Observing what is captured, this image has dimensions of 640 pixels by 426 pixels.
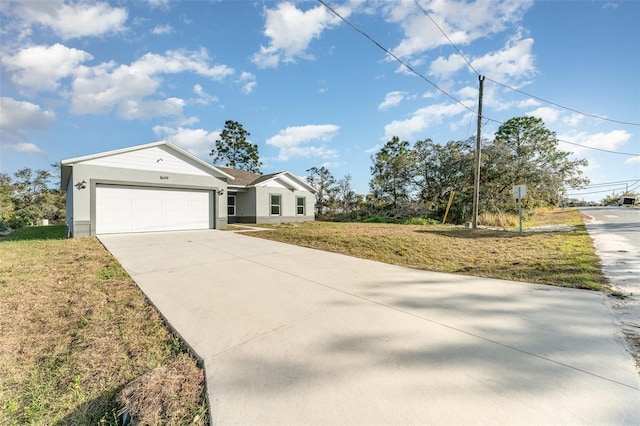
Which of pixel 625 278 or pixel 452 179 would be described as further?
pixel 452 179

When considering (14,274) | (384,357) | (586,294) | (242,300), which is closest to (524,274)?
(586,294)

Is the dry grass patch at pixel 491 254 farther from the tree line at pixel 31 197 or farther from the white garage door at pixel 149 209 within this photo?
the tree line at pixel 31 197

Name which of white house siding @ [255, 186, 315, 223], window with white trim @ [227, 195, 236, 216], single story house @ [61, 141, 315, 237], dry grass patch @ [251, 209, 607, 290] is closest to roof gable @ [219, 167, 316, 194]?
white house siding @ [255, 186, 315, 223]

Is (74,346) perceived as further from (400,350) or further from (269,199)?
(269,199)

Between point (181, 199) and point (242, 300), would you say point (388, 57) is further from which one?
Result: point (181, 199)

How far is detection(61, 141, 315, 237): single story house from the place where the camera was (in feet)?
33.7

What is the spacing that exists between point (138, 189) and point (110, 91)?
5.23 m

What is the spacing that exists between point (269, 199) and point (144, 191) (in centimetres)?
759

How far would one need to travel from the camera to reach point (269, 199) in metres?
17.8

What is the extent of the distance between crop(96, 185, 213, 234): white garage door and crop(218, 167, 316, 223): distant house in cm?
382

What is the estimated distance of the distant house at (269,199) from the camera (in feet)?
57.0

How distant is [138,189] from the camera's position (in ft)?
38.3

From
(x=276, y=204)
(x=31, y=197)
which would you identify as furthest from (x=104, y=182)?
(x=31, y=197)

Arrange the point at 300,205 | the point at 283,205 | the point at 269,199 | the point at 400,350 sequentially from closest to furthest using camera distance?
1. the point at 400,350
2. the point at 269,199
3. the point at 283,205
4. the point at 300,205
